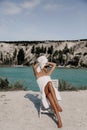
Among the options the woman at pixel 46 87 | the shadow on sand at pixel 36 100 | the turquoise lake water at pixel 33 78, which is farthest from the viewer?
the turquoise lake water at pixel 33 78

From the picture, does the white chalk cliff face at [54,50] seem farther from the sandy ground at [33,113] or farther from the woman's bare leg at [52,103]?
the woman's bare leg at [52,103]

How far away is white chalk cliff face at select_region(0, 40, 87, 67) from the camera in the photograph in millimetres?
97375

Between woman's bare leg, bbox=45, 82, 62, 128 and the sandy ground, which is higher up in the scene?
woman's bare leg, bbox=45, 82, 62, 128

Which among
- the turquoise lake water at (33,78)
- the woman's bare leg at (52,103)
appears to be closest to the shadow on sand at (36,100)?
the woman's bare leg at (52,103)

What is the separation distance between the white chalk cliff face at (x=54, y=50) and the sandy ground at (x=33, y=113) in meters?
84.8

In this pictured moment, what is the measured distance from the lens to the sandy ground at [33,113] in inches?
362

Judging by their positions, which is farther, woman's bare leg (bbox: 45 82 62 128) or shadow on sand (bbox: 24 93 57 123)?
shadow on sand (bbox: 24 93 57 123)

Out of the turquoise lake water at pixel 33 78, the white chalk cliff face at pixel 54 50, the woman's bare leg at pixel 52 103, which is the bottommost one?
the white chalk cliff face at pixel 54 50

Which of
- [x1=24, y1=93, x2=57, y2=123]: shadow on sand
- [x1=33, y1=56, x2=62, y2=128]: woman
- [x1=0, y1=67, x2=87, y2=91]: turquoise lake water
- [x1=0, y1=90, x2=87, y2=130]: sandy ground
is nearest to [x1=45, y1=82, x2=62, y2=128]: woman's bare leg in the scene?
[x1=33, y1=56, x2=62, y2=128]: woman

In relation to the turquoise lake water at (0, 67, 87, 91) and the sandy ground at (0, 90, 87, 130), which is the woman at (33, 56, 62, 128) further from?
A: the turquoise lake water at (0, 67, 87, 91)

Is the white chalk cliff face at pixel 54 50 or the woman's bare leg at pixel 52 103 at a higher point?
the woman's bare leg at pixel 52 103

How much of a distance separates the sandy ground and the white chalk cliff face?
84.8 meters

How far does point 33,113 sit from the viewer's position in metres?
10.1

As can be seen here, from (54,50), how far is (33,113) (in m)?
100
